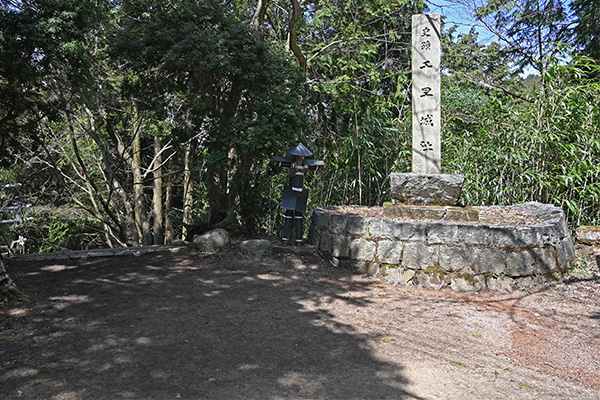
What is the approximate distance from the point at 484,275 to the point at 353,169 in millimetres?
3130

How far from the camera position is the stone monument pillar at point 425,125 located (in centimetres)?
566

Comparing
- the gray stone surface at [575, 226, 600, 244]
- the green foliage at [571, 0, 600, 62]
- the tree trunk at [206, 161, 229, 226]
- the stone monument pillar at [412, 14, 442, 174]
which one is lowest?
the gray stone surface at [575, 226, 600, 244]

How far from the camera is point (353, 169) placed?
7312 millimetres

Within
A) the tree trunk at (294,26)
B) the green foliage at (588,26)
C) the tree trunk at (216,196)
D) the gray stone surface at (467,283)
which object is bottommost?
the gray stone surface at (467,283)

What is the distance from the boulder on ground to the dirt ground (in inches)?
24.6

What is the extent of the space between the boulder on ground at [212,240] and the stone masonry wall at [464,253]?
1802 millimetres

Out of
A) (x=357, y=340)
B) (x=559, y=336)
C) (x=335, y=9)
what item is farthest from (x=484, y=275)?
(x=335, y=9)

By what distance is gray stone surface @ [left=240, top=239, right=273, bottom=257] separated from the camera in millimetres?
5555

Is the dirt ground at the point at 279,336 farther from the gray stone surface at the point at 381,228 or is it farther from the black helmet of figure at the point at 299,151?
the black helmet of figure at the point at 299,151

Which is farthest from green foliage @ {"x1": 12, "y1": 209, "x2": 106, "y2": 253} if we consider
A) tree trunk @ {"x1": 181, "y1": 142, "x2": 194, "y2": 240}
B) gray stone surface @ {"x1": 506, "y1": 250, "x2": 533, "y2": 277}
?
gray stone surface @ {"x1": 506, "y1": 250, "x2": 533, "y2": 277}

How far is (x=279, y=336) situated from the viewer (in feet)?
10.7

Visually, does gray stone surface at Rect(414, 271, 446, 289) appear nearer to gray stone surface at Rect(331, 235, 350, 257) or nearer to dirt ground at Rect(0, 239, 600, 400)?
dirt ground at Rect(0, 239, 600, 400)

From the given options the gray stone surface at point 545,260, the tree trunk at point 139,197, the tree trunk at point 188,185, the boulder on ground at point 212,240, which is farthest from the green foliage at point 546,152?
the tree trunk at point 139,197

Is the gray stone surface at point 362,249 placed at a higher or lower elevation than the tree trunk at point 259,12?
lower
